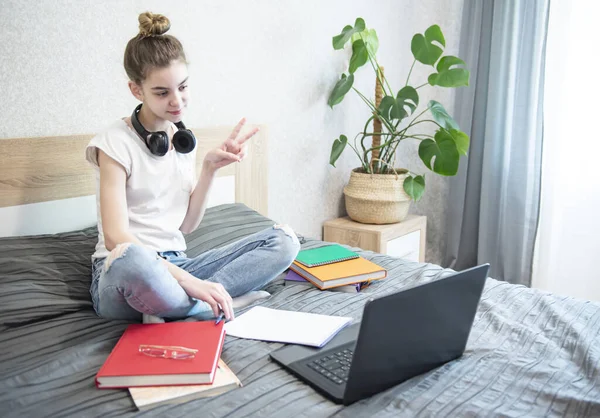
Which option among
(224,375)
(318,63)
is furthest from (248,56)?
(224,375)

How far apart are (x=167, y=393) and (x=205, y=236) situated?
0.83m

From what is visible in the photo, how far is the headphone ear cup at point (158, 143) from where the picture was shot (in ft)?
4.97

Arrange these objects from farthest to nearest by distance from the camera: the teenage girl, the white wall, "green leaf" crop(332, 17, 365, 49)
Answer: "green leaf" crop(332, 17, 365, 49), the white wall, the teenage girl

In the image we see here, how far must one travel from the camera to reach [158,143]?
1.51 m

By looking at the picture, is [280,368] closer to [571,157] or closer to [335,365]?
[335,365]

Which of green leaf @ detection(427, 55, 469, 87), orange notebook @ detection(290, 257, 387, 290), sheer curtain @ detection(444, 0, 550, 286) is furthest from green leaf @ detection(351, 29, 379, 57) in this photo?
orange notebook @ detection(290, 257, 387, 290)

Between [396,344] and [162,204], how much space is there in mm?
831

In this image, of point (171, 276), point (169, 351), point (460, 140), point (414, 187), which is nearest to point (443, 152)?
point (460, 140)

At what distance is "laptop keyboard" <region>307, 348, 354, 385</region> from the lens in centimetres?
107

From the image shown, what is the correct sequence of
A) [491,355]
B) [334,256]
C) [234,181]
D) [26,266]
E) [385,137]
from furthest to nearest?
[385,137] → [234,181] → [334,256] → [26,266] → [491,355]

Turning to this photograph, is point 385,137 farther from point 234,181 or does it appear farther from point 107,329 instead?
point 107,329

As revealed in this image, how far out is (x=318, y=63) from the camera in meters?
2.60

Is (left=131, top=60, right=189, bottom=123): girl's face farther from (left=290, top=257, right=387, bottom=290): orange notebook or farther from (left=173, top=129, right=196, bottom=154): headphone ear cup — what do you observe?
(left=290, top=257, right=387, bottom=290): orange notebook

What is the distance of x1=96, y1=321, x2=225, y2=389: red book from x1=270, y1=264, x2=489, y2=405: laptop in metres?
0.14
